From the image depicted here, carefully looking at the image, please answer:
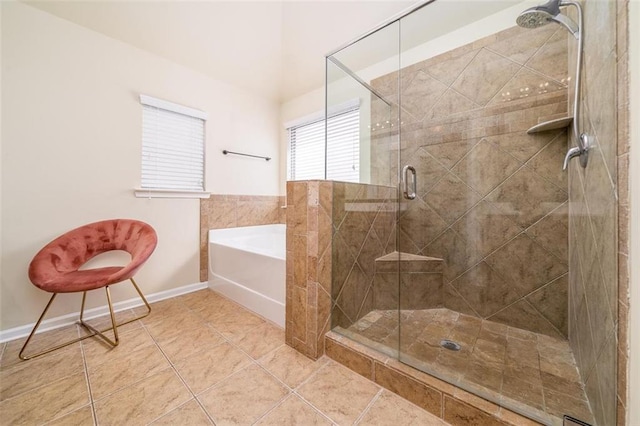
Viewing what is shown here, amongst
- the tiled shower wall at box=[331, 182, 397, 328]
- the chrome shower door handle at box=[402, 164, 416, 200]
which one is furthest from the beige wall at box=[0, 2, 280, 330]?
the chrome shower door handle at box=[402, 164, 416, 200]

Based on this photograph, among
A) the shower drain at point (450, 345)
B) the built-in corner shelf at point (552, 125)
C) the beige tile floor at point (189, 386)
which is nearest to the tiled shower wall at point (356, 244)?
the beige tile floor at point (189, 386)

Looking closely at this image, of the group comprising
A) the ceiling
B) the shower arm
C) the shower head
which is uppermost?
the ceiling

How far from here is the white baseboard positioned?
1645 millimetres

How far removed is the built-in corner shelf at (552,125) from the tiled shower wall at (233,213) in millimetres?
2633

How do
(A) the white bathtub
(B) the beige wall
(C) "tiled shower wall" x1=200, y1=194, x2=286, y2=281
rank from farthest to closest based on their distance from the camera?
(C) "tiled shower wall" x1=200, y1=194, x2=286, y2=281 → (A) the white bathtub → (B) the beige wall

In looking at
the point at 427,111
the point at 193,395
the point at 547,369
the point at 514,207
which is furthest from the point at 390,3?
the point at 193,395

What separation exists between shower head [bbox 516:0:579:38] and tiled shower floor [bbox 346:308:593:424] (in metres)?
1.77

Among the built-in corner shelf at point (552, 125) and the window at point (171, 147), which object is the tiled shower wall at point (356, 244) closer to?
the built-in corner shelf at point (552, 125)

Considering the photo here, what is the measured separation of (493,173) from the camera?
178cm

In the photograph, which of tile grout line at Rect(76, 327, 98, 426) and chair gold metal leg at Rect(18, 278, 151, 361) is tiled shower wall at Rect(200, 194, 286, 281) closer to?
chair gold metal leg at Rect(18, 278, 151, 361)

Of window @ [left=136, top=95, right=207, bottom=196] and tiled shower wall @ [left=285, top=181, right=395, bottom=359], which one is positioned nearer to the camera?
tiled shower wall @ [left=285, top=181, right=395, bottom=359]

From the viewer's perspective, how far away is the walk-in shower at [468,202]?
1.36m

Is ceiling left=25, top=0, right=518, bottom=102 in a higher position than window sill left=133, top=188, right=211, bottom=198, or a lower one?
higher

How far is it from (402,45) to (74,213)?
2.95 meters
